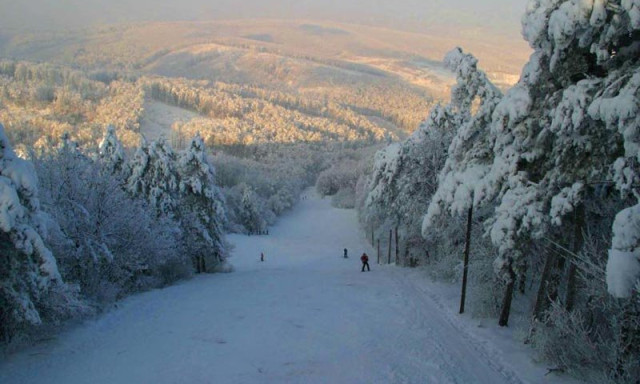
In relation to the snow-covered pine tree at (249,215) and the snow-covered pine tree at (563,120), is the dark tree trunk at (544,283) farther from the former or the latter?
the snow-covered pine tree at (249,215)

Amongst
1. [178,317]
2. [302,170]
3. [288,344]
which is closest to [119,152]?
[178,317]

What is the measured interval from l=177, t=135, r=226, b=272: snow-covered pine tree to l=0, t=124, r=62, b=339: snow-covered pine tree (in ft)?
60.9

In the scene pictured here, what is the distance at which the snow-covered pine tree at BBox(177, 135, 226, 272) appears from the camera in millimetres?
29672

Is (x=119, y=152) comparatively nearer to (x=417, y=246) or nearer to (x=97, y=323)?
(x=97, y=323)

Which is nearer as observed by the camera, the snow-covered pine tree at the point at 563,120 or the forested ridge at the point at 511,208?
the snow-covered pine tree at the point at 563,120

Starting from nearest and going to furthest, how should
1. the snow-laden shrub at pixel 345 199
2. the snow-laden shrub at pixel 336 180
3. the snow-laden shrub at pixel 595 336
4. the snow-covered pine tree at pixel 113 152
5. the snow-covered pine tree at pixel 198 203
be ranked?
the snow-laden shrub at pixel 595 336 → the snow-covered pine tree at pixel 113 152 → the snow-covered pine tree at pixel 198 203 → the snow-laden shrub at pixel 345 199 → the snow-laden shrub at pixel 336 180

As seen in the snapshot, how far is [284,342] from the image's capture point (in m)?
13.0

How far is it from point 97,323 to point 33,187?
581 centimetres

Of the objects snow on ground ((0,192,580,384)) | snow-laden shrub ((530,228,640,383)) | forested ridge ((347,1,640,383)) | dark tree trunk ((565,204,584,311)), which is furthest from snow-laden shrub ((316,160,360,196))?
snow-laden shrub ((530,228,640,383))

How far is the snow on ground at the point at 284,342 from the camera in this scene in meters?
10.6

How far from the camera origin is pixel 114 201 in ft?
65.9

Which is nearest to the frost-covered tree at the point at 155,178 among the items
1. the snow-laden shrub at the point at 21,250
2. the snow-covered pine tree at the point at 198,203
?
the snow-covered pine tree at the point at 198,203

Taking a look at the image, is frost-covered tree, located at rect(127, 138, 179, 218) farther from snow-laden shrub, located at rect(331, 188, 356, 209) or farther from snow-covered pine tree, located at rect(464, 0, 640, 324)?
snow-laden shrub, located at rect(331, 188, 356, 209)

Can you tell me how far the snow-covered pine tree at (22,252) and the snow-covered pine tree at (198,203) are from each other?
18575 mm
